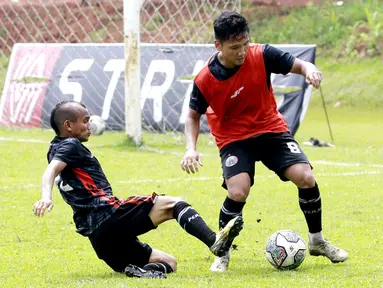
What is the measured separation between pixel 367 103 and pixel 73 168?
1690 cm

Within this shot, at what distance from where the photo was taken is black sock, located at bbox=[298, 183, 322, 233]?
6.54 metres

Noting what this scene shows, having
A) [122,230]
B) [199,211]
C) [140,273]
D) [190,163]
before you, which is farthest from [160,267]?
[199,211]

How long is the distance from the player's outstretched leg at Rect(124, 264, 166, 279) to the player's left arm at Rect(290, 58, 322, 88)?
152 centimetres

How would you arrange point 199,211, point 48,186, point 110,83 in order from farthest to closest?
point 110,83
point 199,211
point 48,186

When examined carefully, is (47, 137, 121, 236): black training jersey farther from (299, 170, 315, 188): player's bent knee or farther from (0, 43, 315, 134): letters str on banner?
(0, 43, 315, 134): letters str on banner

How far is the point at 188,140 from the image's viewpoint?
261 inches

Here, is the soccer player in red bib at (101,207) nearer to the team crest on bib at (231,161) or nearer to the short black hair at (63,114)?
the short black hair at (63,114)

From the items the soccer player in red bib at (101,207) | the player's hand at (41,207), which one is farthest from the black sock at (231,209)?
the player's hand at (41,207)

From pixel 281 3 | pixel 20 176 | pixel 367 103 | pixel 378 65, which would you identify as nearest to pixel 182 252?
pixel 20 176

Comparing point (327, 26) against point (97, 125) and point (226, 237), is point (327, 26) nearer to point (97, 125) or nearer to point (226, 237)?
point (97, 125)

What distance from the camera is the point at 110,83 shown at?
15.9m

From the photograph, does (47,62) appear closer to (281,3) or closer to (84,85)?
(84,85)

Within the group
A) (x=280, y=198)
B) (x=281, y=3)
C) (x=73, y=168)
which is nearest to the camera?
(x=73, y=168)

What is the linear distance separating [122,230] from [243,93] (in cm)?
126
